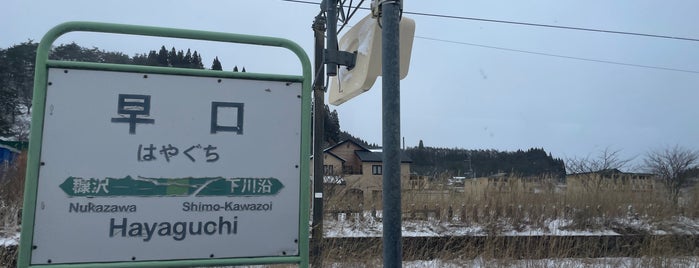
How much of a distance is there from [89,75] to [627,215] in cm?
1068

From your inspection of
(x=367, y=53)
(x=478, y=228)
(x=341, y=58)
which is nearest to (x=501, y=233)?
(x=478, y=228)

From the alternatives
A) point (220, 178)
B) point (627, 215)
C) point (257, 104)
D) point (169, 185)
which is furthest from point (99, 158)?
point (627, 215)

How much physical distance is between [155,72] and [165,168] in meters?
0.42

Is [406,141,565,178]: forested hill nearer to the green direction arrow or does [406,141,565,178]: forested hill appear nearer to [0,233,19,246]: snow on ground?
[0,233,19,246]: snow on ground

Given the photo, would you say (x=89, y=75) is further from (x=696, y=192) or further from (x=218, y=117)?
(x=696, y=192)

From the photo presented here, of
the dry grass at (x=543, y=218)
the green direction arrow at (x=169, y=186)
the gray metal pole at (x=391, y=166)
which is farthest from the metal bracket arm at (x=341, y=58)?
the dry grass at (x=543, y=218)

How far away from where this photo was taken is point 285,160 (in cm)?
227

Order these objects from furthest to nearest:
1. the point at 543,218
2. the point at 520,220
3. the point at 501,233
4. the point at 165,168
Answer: the point at 543,218 → the point at 520,220 → the point at 501,233 → the point at 165,168

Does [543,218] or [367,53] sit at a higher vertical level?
[367,53]

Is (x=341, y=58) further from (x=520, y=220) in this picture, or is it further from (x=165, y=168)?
(x=520, y=220)

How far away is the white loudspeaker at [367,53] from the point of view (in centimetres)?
275

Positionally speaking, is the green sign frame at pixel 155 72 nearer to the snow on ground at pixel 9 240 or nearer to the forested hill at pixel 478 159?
the snow on ground at pixel 9 240

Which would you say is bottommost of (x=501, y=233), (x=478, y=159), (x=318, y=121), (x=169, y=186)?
(x=501, y=233)

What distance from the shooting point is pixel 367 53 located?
Answer: 283cm
